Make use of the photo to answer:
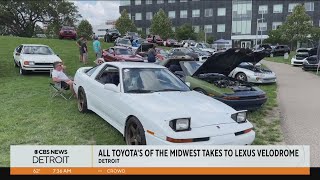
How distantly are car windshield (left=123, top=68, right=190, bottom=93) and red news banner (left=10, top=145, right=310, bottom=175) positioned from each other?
1638mm

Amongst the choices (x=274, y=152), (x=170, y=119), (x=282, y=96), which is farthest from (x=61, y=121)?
(x=282, y=96)

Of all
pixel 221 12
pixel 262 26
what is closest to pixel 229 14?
pixel 221 12

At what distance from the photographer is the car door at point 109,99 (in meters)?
5.51

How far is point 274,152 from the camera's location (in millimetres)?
4398

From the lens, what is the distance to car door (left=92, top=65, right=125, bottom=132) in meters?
5.51

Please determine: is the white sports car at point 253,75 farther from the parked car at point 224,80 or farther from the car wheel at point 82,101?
the car wheel at point 82,101

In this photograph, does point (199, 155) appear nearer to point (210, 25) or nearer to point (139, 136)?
point (139, 136)

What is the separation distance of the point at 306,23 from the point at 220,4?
29.4 metres

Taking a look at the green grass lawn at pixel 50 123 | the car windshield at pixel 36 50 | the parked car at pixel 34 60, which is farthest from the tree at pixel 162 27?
the green grass lawn at pixel 50 123

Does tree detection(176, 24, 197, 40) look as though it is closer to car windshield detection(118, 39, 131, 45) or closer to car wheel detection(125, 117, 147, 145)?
car windshield detection(118, 39, 131, 45)

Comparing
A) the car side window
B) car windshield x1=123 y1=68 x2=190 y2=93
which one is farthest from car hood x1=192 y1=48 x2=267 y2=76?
the car side window

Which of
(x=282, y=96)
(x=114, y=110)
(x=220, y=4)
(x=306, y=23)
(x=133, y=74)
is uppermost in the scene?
(x=220, y=4)

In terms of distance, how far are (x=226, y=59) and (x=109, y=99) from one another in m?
4.28

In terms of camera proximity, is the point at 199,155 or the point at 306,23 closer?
the point at 199,155
